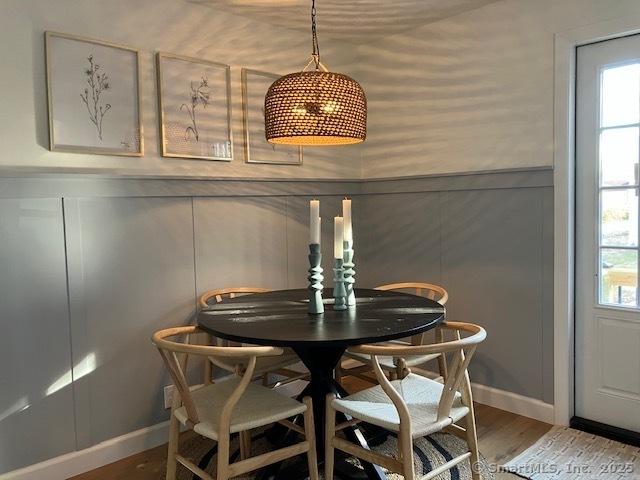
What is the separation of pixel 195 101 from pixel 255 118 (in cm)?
40

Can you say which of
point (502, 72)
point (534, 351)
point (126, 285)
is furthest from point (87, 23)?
point (534, 351)

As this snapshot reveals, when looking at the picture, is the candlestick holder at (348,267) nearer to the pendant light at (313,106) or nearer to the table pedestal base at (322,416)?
the table pedestal base at (322,416)

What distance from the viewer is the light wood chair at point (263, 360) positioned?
2.55 metres

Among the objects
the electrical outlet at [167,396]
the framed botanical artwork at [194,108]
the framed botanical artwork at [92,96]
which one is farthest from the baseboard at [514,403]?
the framed botanical artwork at [92,96]

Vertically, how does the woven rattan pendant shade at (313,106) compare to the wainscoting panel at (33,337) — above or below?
above

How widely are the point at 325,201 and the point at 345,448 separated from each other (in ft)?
6.09

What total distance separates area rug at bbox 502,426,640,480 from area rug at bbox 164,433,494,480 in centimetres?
20

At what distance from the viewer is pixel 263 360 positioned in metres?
2.62

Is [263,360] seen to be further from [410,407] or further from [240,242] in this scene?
[410,407]

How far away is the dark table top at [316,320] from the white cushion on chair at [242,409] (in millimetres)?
283

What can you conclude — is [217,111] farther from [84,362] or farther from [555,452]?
[555,452]

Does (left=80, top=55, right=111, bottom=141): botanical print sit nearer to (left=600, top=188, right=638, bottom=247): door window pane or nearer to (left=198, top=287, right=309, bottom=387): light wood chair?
(left=198, top=287, right=309, bottom=387): light wood chair

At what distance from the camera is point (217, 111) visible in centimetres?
293

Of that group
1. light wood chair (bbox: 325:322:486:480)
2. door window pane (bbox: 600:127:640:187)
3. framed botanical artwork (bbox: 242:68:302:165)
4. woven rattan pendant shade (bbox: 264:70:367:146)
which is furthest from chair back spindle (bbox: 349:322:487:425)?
framed botanical artwork (bbox: 242:68:302:165)
